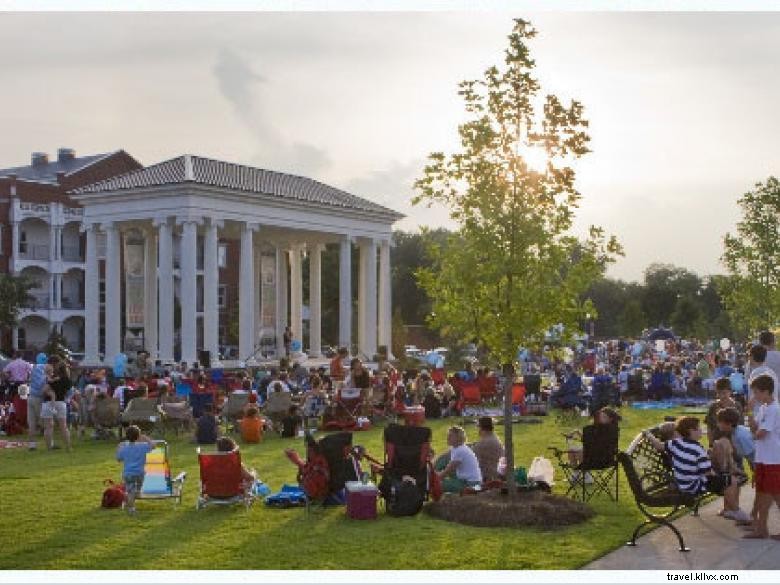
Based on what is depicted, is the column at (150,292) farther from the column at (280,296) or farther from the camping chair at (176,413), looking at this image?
the camping chair at (176,413)

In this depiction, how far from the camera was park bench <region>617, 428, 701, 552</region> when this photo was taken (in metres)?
10.5

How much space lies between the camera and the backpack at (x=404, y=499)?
12.3m

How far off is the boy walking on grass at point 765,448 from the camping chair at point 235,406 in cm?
1502

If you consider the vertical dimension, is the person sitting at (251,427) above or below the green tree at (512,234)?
below

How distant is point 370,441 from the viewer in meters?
21.0

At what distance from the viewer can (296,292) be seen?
177ft

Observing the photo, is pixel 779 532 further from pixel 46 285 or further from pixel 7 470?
pixel 46 285

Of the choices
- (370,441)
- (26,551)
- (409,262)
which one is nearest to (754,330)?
(370,441)

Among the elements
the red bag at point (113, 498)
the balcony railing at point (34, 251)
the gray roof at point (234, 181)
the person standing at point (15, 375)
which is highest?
the gray roof at point (234, 181)

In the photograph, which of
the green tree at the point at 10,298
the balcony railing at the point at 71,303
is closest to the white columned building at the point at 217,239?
the green tree at the point at 10,298

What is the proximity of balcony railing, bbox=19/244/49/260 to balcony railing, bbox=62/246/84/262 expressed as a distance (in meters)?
1.34

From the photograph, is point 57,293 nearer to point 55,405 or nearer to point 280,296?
point 280,296

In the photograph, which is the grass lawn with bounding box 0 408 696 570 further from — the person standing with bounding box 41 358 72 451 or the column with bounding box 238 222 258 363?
the column with bounding box 238 222 258 363

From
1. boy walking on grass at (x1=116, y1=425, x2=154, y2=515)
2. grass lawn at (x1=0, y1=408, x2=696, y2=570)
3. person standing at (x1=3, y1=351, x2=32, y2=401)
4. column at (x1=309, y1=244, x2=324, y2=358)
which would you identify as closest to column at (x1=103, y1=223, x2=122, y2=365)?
column at (x1=309, y1=244, x2=324, y2=358)
